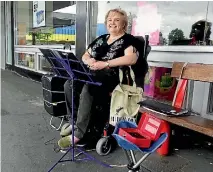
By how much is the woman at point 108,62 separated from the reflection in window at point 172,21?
3.56ft

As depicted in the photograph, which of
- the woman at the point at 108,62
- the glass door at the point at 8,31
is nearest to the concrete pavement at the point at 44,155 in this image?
the woman at the point at 108,62

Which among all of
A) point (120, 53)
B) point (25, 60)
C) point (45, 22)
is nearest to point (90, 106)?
point (120, 53)

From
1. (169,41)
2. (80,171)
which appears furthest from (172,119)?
(169,41)

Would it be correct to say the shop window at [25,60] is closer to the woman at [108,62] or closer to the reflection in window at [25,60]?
the reflection in window at [25,60]

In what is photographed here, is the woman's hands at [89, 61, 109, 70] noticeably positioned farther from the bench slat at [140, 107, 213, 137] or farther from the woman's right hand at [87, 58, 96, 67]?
the bench slat at [140, 107, 213, 137]

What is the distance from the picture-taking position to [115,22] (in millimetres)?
2545

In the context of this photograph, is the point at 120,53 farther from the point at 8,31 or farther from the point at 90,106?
the point at 8,31

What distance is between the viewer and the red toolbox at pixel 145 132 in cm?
180

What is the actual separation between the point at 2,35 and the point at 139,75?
31.5 feet

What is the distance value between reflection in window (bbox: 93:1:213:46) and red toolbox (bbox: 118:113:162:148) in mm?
1201

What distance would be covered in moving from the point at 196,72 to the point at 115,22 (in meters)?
0.91

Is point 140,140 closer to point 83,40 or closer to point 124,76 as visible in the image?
point 124,76

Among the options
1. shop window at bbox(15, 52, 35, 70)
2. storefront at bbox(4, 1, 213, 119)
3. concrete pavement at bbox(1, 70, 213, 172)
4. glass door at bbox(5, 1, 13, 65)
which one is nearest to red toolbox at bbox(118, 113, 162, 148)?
concrete pavement at bbox(1, 70, 213, 172)

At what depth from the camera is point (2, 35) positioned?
10789mm
